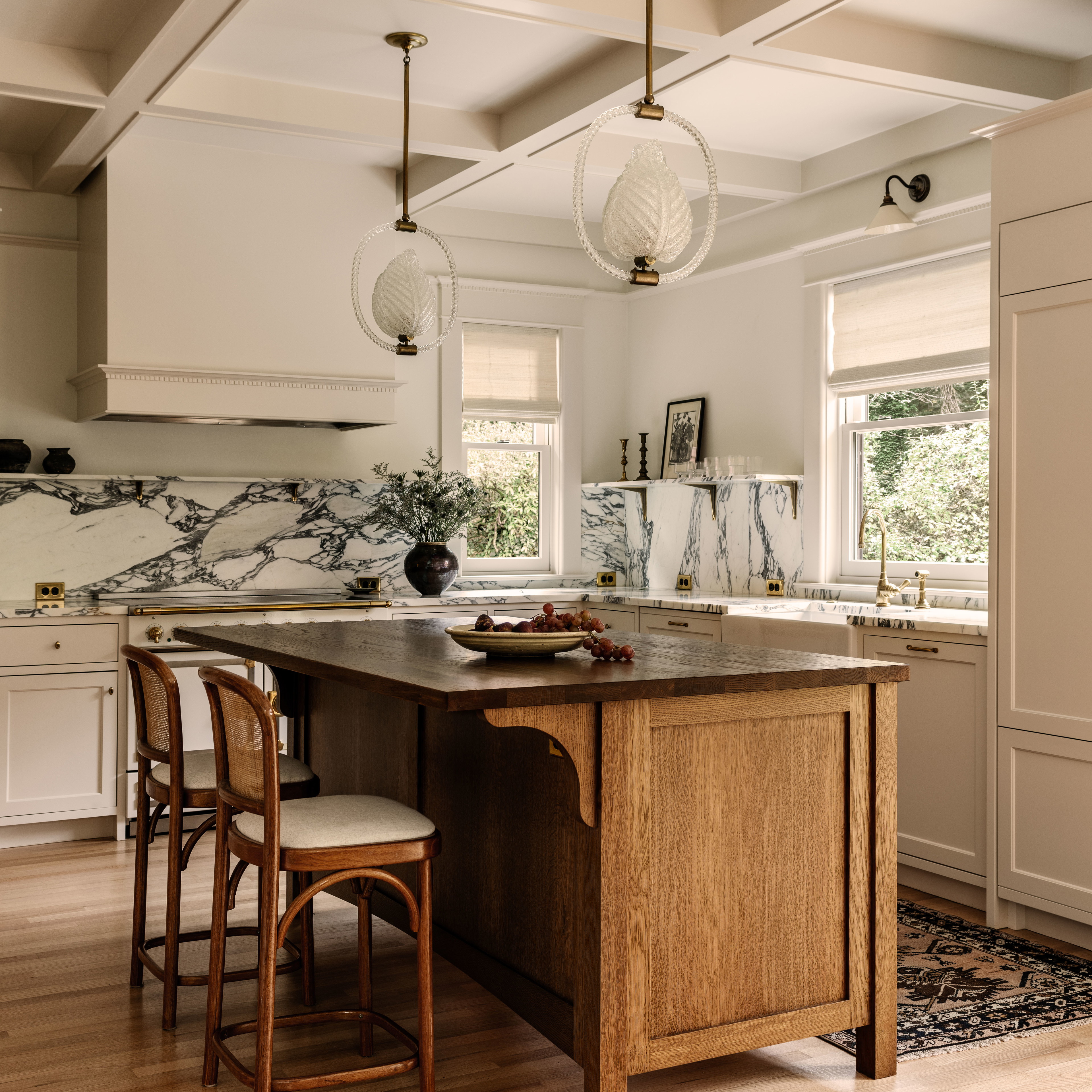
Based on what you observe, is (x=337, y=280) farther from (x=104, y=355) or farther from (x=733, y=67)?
(x=733, y=67)

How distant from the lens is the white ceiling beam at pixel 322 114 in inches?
172

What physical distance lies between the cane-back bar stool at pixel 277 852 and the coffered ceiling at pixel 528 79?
7.06 ft

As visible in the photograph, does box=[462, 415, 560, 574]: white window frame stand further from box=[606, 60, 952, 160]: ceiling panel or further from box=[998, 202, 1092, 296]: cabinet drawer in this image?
box=[998, 202, 1092, 296]: cabinet drawer

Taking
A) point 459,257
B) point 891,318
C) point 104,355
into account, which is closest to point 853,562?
point 891,318

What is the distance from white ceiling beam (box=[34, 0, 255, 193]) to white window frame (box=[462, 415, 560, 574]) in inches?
94.7

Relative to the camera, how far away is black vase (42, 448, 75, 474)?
529cm

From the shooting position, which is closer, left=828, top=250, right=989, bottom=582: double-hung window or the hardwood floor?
the hardwood floor

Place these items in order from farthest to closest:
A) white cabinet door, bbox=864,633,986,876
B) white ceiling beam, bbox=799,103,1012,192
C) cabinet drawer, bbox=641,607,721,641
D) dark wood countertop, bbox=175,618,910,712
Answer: cabinet drawer, bbox=641,607,721,641
white ceiling beam, bbox=799,103,1012,192
white cabinet door, bbox=864,633,986,876
dark wood countertop, bbox=175,618,910,712

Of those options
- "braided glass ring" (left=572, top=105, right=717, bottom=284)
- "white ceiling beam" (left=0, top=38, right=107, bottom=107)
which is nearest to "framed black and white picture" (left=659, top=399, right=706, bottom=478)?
"white ceiling beam" (left=0, top=38, right=107, bottom=107)

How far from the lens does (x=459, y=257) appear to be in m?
6.25

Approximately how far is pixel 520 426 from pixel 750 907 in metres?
4.27

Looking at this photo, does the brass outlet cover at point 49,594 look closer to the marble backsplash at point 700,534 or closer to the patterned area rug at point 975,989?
the marble backsplash at point 700,534

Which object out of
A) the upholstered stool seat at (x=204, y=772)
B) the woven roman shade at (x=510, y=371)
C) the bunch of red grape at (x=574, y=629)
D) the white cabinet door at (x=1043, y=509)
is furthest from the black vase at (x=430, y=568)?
the bunch of red grape at (x=574, y=629)

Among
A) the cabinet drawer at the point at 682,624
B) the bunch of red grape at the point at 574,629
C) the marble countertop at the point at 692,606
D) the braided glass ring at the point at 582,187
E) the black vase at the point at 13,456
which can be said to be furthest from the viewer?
the black vase at the point at 13,456
